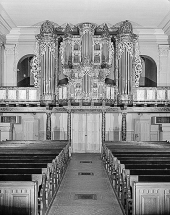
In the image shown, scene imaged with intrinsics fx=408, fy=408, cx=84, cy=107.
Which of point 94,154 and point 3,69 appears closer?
point 94,154

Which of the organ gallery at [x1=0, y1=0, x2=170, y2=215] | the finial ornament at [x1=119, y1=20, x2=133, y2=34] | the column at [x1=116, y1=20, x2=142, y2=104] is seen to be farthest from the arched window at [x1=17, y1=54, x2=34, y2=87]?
the finial ornament at [x1=119, y1=20, x2=133, y2=34]

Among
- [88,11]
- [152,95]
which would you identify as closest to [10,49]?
[88,11]

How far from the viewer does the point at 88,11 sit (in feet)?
59.1

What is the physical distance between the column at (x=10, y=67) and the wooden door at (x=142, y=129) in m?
6.72

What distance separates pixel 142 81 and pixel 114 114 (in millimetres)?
2817

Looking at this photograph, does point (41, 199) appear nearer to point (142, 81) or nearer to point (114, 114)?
point (114, 114)

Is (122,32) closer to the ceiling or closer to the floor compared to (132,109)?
closer to the ceiling

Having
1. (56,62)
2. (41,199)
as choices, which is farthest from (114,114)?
(41,199)

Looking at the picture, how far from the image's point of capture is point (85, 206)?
792 centimetres

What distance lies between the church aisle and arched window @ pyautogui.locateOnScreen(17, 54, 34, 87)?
9.67m

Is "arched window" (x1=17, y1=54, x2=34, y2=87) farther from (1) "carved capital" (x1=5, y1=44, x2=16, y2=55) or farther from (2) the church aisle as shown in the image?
(2) the church aisle

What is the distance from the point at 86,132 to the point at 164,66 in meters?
5.33

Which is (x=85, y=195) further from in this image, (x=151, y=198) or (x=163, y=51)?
(x=163, y=51)

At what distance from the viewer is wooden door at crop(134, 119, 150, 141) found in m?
21.1
